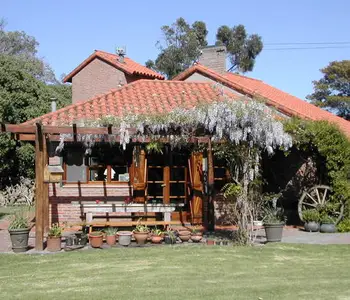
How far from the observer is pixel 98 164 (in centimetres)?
1379

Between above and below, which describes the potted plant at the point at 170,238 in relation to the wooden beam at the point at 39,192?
below

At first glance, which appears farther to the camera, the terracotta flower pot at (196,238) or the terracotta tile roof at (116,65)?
the terracotta tile roof at (116,65)

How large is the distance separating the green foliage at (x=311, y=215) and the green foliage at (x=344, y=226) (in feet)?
1.82

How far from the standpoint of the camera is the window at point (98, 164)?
1360cm

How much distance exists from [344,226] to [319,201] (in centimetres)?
89

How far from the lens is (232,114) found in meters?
10.5

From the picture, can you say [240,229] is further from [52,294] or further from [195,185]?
[52,294]

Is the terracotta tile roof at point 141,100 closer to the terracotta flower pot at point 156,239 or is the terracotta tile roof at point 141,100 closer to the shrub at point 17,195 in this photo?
the terracotta flower pot at point 156,239

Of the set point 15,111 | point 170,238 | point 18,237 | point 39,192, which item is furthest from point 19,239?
point 15,111

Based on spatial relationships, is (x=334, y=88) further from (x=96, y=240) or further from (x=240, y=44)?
(x=96, y=240)

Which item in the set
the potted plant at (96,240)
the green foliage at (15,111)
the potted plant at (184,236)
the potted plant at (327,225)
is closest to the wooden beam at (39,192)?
the potted plant at (96,240)

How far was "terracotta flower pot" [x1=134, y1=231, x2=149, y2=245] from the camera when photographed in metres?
10.6

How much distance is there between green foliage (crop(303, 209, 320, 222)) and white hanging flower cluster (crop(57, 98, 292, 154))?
2.31 m

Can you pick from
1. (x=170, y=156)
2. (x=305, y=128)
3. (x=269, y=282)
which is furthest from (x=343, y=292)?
(x=170, y=156)
